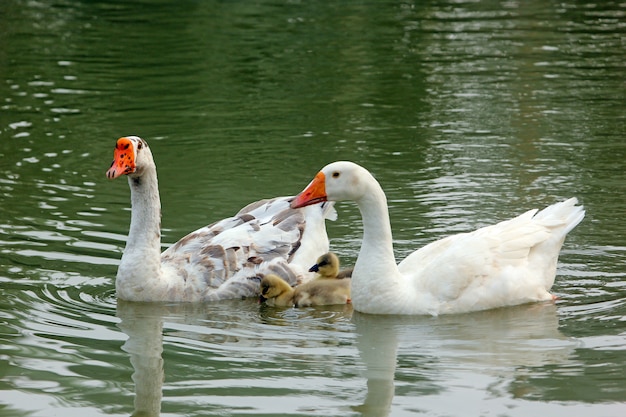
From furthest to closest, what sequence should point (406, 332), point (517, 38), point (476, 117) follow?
point (517, 38) → point (476, 117) → point (406, 332)

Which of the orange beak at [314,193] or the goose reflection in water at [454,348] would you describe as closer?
the goose reflection in water at [454,348]

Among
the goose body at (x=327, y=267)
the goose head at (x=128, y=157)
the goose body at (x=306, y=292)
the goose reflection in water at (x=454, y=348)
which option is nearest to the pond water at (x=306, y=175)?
the goose reflection in water at (x=454, y=348)

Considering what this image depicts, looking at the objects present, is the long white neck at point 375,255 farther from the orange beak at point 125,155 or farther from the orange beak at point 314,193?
the orange beak at point 125,155

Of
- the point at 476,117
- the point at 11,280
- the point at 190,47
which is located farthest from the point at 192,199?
the point at 190,47

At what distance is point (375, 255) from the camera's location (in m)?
10.5

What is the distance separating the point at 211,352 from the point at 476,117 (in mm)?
9980

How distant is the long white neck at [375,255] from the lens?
1048 cm

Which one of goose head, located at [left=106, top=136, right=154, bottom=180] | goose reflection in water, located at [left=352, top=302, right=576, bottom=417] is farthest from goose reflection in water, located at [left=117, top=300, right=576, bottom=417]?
goose head, located at [left=106, top=136, right=154, bottom=180]

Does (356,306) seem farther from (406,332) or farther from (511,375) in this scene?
(511,375)

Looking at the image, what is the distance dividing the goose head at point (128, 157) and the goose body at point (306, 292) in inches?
59.0

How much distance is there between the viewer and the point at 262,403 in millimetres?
8539

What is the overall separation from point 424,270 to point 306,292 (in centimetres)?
113

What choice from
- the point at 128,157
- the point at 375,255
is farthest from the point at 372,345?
the point at 128,157

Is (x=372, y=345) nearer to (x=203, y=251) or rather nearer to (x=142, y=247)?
(x=203, y=251)
